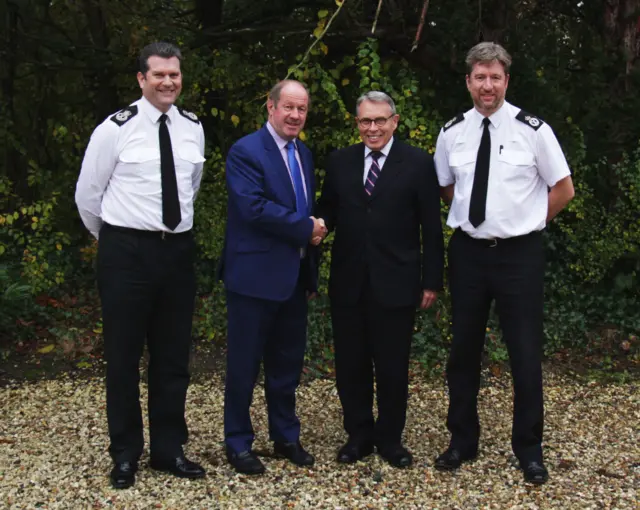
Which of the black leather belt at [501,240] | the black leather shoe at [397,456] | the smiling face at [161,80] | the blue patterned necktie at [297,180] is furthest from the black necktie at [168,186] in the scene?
the black leather shoe at [397,456]

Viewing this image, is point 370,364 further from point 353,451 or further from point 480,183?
point 480,183

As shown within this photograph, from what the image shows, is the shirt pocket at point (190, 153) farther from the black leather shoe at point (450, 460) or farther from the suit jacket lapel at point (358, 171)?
the black leather shoe at point (450, 460)

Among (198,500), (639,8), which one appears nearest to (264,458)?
(198,500)

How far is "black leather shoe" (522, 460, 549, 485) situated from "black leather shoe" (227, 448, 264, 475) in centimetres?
127

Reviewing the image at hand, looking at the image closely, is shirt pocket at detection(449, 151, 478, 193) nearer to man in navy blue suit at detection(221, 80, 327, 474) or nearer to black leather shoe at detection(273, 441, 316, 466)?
man in navy blue suit at detection(221, 80, 327, 474)

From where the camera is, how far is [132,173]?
364cm

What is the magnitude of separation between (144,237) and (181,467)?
3.70 ft

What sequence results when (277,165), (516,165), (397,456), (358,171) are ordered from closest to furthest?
(516,165) → (277,165) → (358,171) → (397,456)

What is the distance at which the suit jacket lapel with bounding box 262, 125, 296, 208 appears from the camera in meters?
3.83

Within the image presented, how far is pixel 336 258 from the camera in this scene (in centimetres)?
402

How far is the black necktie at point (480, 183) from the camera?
3711 mm

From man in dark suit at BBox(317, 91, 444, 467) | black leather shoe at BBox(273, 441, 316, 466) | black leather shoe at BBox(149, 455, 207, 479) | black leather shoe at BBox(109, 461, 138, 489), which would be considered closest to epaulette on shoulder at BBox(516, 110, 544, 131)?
man in dark suit at BBox(317, 91, 444, 467)

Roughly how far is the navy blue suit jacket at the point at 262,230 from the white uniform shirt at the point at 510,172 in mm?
759

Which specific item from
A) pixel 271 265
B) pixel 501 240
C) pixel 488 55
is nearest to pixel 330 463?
pixel 271 265
